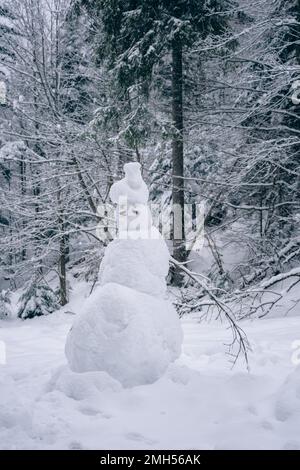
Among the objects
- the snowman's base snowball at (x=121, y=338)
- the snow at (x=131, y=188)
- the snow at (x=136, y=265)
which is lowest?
the snowman's base snowball at (x=121, y=338)

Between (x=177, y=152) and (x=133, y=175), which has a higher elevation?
(x=177, y=152)

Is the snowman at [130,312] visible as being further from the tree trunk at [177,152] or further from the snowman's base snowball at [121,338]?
the tree trunk at [177,152]

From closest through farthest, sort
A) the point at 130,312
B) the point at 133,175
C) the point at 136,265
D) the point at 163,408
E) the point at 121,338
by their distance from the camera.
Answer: the point at 163,408 < the point at 121,338 < the point at 130,312 < the point at 136,265 < the point at 133,175

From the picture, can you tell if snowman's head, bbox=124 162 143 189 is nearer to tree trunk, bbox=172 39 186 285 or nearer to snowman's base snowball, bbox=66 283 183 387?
snowman's base snowball, bbox=66 283 183 387

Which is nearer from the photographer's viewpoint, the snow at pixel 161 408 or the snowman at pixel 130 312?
the snow at pixel 161 408

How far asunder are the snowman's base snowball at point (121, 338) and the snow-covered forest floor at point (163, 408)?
5.3 inches

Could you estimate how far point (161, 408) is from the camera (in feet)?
11.7

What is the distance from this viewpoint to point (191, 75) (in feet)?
33.9

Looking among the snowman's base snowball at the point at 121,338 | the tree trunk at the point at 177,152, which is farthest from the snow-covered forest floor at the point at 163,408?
the tree trunk at the point at 177,152

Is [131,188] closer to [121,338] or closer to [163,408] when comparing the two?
[121,338]

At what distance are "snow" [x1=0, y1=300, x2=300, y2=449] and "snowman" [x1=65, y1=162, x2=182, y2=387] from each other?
17cm

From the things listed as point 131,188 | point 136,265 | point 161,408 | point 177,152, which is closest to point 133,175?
point 131,188

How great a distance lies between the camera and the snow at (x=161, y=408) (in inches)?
119

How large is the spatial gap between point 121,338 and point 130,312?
29cm
